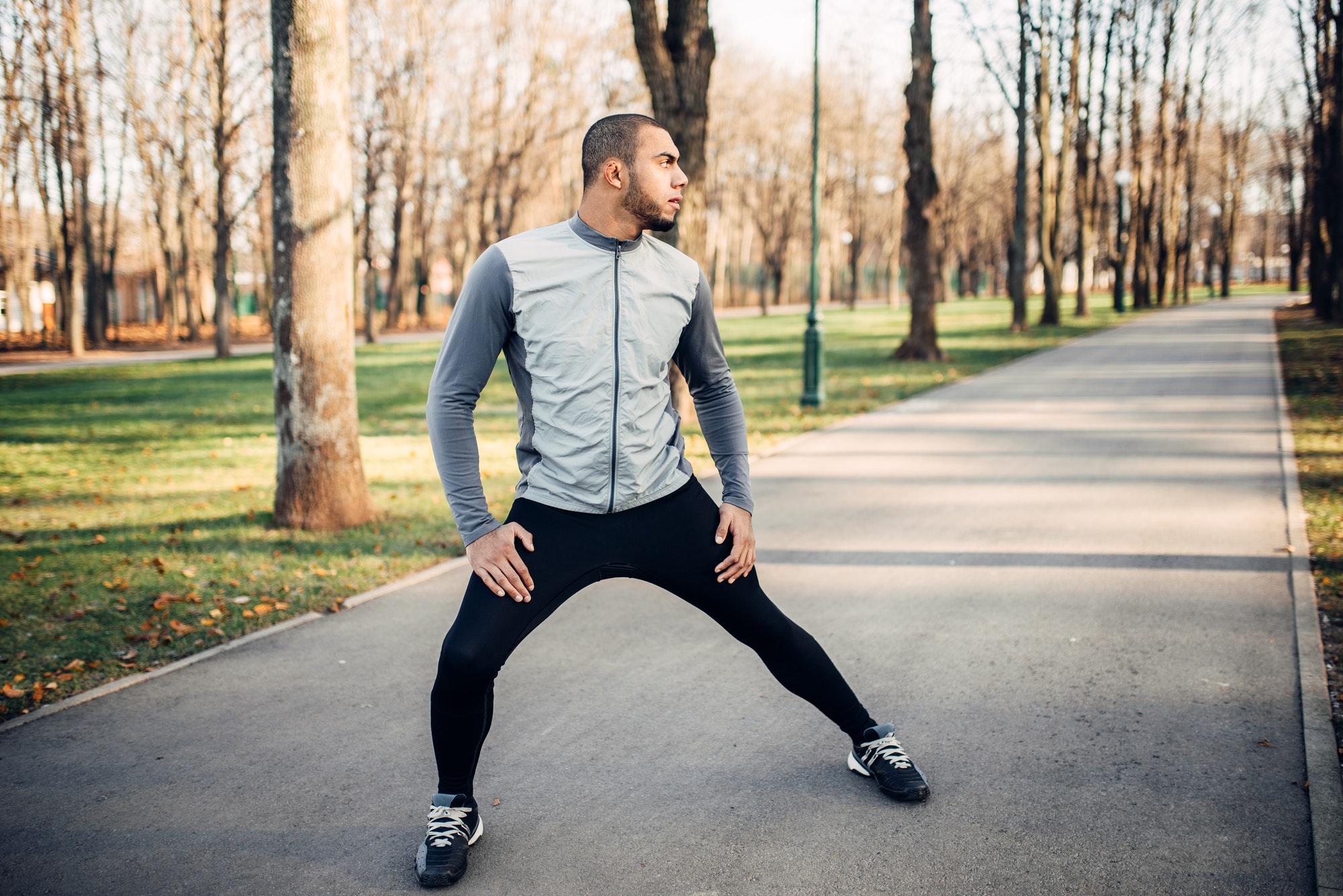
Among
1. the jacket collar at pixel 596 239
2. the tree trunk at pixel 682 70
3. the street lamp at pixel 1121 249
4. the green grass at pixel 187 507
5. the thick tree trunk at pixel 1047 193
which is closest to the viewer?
the jacket collar at pixel 596 239

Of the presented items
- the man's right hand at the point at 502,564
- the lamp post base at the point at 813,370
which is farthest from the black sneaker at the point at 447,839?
Result: the lamp post base at the point at 813,370

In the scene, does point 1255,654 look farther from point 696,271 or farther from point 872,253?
point 872,253

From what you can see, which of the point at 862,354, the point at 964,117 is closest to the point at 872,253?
the point at 964,117

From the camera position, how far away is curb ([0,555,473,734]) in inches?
168

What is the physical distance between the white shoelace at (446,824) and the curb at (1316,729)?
2.39 meters

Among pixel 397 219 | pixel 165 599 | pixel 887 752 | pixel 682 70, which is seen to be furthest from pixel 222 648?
pixel 397 219

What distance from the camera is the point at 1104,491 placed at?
8484 mm

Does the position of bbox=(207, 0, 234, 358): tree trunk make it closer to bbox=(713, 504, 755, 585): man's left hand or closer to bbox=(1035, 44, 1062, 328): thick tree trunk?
bbox=(1035, 44, 1062, 328): thick tree trunk

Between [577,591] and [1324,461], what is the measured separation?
898cm

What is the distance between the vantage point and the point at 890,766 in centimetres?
341

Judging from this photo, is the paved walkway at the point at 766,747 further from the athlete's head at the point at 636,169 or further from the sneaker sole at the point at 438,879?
the athlete's head at the point at 636,169

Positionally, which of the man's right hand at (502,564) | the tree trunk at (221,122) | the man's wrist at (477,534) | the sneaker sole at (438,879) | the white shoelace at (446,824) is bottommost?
the sneaker sole at (438,879)

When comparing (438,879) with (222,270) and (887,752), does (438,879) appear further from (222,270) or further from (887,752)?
(222,270)

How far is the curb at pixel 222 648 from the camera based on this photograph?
427cm
